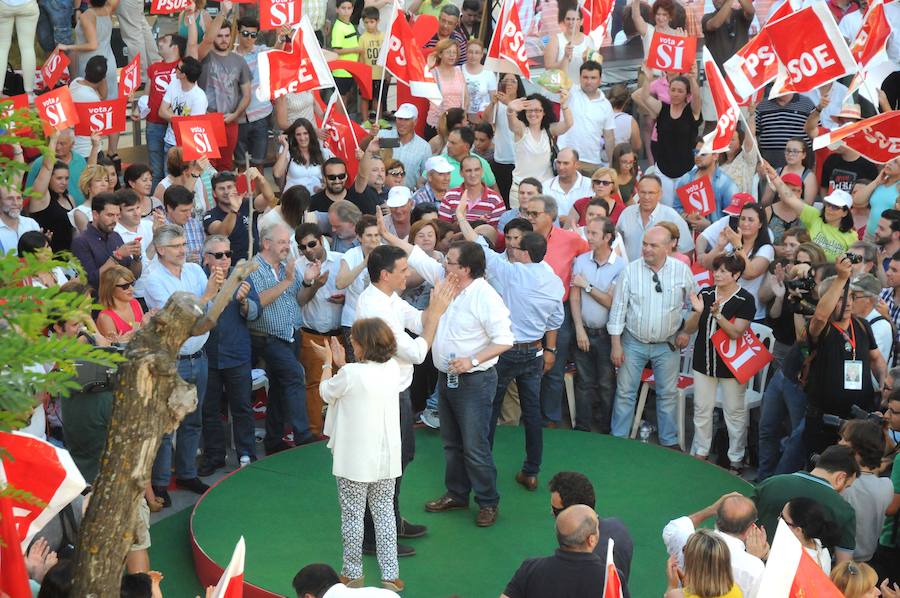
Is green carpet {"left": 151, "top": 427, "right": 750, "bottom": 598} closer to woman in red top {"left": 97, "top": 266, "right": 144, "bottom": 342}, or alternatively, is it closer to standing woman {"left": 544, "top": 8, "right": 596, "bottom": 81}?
woman in red top {"left": 97, "top": 266, "right": 144, "bottom": 342}

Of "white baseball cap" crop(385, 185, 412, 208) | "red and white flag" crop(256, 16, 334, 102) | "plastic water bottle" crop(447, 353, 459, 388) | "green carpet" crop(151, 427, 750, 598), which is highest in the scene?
"red and white flag" crop(256, 16, 334, 102)

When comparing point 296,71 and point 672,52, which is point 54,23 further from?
point 672,52

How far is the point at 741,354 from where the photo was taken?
10188 mm

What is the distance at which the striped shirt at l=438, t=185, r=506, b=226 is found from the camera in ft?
38.0

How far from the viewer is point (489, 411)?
891cm

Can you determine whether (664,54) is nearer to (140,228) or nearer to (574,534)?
(140,228)

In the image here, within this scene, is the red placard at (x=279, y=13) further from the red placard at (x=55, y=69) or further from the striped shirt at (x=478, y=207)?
the striped shirt at (x=478, y=207)

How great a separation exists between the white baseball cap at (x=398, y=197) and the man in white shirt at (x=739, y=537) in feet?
16.5

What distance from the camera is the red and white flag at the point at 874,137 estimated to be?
1045 centimetres

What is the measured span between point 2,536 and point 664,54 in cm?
902

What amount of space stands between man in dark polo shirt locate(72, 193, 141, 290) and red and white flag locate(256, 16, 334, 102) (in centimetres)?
216

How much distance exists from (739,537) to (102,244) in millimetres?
5889

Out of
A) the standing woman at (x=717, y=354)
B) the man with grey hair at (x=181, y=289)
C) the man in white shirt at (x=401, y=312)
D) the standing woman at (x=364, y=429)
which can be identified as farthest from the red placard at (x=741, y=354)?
the man with grey hair at (x=181, y=289)

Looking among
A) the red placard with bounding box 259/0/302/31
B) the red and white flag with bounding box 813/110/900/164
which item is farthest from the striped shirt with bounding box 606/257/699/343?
the red placard with bounding box 259/0/302/31
